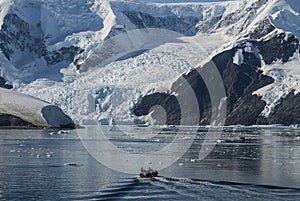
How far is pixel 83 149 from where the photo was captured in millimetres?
76688

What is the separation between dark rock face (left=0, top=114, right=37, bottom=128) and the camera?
488 feet

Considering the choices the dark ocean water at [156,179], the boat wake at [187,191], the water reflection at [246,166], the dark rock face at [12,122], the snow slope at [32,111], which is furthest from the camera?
the snow slope at [32,111]

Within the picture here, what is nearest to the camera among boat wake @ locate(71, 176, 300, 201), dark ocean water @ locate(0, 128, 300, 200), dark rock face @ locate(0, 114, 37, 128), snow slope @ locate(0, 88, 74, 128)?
boat wake @ locate(71, 176, 300, 201)

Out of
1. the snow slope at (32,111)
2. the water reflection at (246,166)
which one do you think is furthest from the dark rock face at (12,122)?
the water reflection at (246,166)

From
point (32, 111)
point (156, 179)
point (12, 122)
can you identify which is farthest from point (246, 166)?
point (32, 111)

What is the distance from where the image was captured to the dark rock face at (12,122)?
14862 cm

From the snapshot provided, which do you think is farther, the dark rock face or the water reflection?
the dark rock face

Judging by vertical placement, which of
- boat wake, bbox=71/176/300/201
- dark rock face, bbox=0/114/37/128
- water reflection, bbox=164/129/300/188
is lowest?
boat wake, bbox=71/176/300/201

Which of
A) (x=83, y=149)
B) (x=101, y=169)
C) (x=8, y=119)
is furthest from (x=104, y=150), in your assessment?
(x=8, y=119)

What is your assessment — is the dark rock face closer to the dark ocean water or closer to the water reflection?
the water reflection

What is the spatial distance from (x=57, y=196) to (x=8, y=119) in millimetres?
113965

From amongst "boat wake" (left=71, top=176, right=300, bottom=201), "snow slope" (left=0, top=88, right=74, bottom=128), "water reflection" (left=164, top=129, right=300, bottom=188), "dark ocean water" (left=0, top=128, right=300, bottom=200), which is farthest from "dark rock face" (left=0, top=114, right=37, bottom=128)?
"boat wake" (left=71, top=176, right=300, bottom=201)

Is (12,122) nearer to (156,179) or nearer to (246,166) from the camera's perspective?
(246,166)

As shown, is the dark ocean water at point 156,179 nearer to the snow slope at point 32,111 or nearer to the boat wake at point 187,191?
the boat wake at point 187,191
